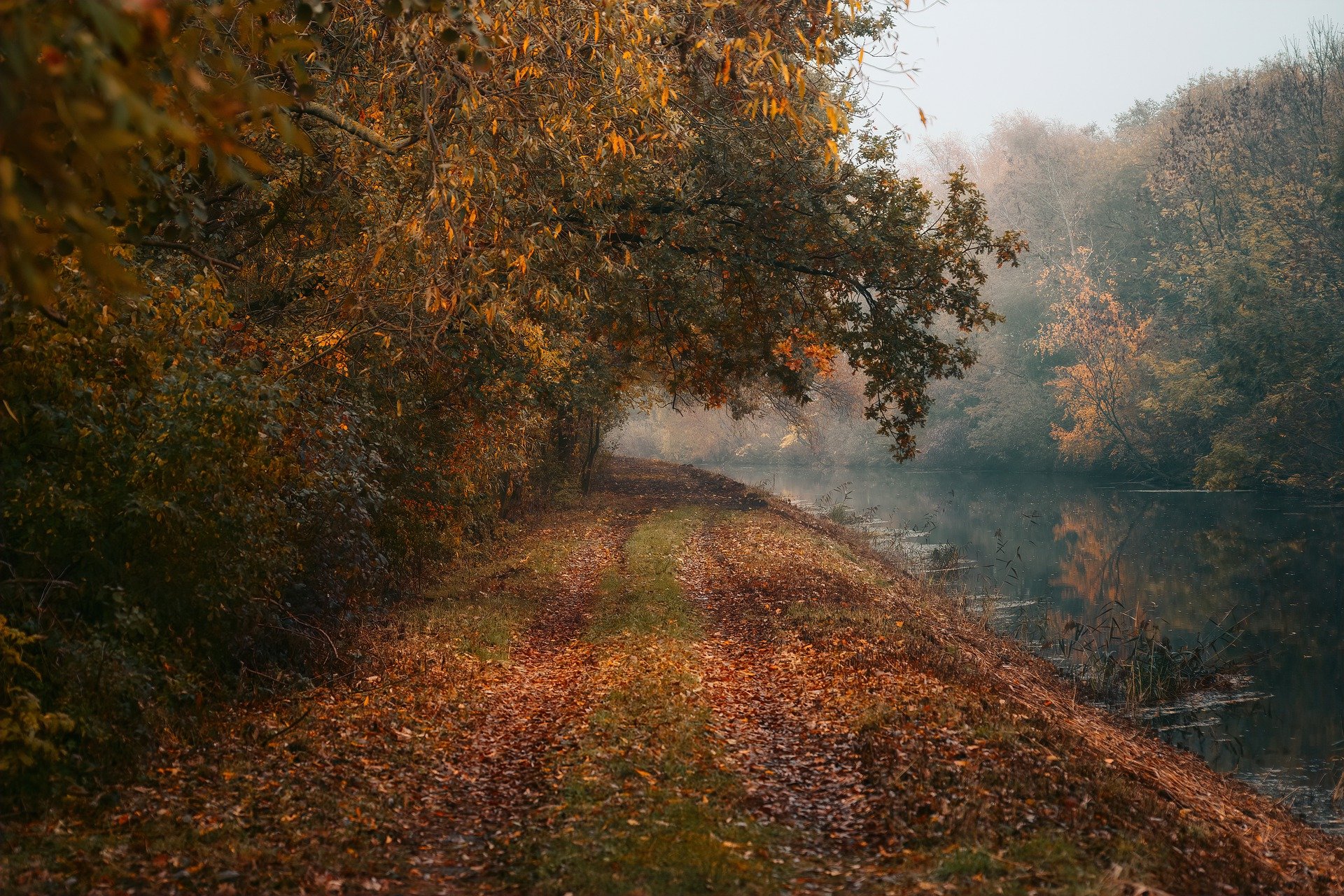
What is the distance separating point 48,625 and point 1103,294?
52.2m

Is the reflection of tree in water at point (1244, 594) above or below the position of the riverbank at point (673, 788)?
below

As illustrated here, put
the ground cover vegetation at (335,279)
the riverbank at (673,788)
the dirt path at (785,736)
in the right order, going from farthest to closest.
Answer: the dirt path at (785,736) < the riverbank at (673,788) < the ground cover vegetation at (335,279)

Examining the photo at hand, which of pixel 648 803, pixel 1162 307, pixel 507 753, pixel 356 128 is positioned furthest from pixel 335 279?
pixel 1162 307

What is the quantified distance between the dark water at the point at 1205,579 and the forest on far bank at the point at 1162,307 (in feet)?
10.0

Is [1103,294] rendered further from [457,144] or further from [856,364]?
[457,144]

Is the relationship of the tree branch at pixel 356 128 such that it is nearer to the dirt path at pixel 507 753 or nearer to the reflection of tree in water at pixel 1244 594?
the dirt path at pixel 507 753

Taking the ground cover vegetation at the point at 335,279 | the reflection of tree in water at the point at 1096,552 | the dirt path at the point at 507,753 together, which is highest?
the ground cover vegetation at the point at 335,279

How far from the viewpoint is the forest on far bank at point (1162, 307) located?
35.8 metres

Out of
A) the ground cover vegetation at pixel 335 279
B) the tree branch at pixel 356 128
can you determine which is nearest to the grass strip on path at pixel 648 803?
the ground cover vegetation at pixel 335 279

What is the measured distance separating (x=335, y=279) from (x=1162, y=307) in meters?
49.1

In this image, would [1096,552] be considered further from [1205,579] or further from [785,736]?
[785,736]

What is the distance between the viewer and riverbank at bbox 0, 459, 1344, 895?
572 cm

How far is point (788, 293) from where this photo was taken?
47.3 ft

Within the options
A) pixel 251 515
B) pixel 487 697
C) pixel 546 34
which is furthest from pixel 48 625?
pixel 546 34
